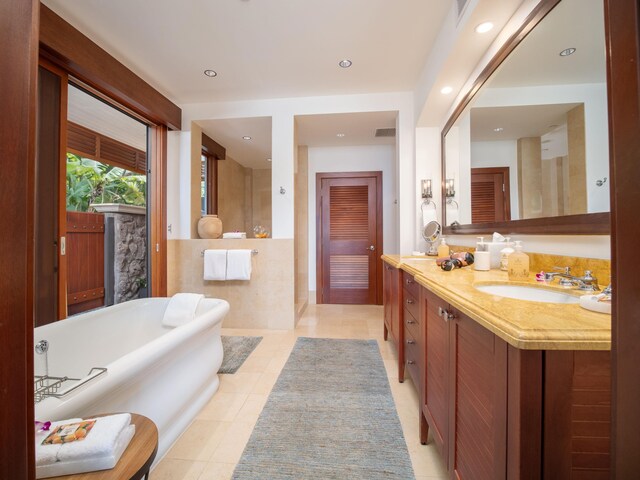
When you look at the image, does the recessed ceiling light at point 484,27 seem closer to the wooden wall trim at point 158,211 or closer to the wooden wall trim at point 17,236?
the wooden wall trim at point 17,236

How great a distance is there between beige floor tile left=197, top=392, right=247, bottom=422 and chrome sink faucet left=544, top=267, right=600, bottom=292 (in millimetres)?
1752

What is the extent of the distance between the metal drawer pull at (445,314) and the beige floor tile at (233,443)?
3.76 ft

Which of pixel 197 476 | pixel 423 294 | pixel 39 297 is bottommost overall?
pixel 197 476

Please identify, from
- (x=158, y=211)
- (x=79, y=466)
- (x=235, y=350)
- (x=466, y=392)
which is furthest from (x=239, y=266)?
(x=466, y=392)

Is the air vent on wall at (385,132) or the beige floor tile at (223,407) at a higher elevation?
the air vent on wall at (385,132)

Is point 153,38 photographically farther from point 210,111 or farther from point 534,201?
point 534,201

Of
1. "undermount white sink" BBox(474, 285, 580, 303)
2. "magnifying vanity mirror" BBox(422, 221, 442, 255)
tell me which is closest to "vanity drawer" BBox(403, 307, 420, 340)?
"undermount white sink" BBox(474, 285, 580, 303)

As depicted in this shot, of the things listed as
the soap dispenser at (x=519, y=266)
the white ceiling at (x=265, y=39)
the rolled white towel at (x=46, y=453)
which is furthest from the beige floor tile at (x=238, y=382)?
the white ceiling at (x=265, y=39)

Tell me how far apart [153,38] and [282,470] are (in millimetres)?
2943

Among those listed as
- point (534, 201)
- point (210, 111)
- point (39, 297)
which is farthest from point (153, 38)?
point (534, 201)

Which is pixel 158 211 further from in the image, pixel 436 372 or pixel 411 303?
pixel 436 372

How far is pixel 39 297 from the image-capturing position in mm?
1668

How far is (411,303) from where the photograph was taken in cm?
150

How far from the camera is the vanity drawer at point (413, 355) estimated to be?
138 cm
